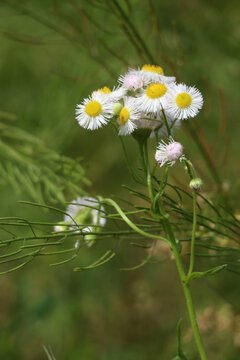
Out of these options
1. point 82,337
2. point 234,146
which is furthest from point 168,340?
point 234,146

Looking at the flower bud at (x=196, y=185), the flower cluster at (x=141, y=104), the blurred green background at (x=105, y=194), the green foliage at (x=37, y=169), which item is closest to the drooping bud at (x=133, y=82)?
the flower cluster at (x=141, y=104)

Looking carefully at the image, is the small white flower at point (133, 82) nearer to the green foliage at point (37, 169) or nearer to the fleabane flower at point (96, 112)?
the fleabane flower at point (96, 112)

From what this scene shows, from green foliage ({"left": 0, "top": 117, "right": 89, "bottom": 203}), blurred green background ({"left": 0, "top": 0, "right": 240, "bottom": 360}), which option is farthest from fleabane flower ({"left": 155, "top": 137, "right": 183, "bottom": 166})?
blurred green background ({"left": 0, "top": 0, "right": 240, "bottom": 360})

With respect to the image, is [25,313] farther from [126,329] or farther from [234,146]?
[234,146]

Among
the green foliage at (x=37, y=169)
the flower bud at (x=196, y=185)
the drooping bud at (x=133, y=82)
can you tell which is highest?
the green foliage at (x=37, y=169)

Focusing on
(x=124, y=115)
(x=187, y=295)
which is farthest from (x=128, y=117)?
(x=187, y=295)

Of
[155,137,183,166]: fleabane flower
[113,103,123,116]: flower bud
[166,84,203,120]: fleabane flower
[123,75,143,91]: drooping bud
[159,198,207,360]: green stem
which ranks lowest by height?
[159,198,207,360]: green stem

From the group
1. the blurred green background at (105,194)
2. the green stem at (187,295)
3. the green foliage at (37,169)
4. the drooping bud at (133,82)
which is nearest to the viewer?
the green stem at (187,295)

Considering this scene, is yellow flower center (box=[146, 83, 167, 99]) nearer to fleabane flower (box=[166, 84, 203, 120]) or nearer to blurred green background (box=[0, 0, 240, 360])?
fleabane flower (box=[166, 84, 203, 120])
